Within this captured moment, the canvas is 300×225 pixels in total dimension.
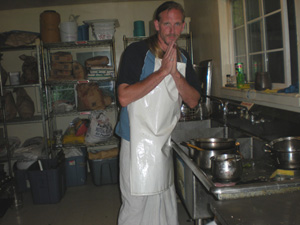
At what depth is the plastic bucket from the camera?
11.6 feet

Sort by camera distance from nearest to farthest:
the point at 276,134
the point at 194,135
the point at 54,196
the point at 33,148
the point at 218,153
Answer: the point at 218,153 → the point at 276,134 → the point at 194,135 → the point at 54,196 → the point at 33,148

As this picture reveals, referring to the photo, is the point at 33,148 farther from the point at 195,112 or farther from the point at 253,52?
the point at 253,52

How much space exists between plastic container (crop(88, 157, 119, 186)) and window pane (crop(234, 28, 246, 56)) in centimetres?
203

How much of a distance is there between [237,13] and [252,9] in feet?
0.63

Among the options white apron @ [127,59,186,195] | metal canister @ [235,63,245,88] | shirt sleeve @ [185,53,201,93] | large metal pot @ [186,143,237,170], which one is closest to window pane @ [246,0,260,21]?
metal canister @ [235,63,245,88]

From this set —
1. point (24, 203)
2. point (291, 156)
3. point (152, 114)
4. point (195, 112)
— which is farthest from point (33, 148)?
point (291, 156)

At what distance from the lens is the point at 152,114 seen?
1.56m

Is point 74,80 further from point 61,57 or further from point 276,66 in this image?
point 276,66

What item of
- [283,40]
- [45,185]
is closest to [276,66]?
[283,40]

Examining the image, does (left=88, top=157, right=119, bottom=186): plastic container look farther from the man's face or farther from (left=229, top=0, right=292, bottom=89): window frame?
the man's face

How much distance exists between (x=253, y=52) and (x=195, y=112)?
0.83 meters

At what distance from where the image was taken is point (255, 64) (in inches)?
94.3

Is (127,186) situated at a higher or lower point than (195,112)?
lower

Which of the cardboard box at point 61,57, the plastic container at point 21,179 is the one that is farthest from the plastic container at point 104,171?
the cardboard box at point 61,57
